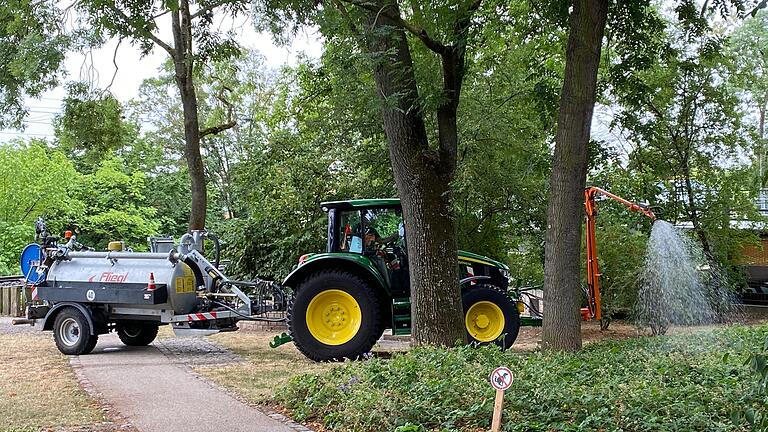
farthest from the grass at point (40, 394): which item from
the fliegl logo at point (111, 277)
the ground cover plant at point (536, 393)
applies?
the ground cover plant at point (536, 393)

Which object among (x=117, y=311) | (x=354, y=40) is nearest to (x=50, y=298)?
(x=117, y=311)

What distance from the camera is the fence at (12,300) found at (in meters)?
19.6

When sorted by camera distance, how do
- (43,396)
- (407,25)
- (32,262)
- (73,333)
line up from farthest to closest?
(32,262) < (73,333) < (407,25) < (43,396)

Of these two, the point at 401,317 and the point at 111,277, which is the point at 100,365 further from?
the point at 401,317

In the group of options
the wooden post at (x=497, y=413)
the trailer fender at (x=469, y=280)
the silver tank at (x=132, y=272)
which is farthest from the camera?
the silver tank at (x=132, y=272)

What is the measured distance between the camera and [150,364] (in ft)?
35.6

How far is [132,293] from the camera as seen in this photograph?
11.8 metres

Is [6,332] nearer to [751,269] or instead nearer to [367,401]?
[367,401]

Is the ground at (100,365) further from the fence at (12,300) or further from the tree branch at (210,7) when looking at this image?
the tree branch at (210,7)

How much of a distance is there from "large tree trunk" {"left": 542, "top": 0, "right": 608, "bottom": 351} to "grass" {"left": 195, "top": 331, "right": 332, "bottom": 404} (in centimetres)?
312

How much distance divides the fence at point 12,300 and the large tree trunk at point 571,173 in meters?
15.6

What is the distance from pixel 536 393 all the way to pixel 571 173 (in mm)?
3027

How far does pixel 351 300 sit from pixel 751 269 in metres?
14.1

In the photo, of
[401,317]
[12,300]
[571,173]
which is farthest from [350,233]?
[12,300]
